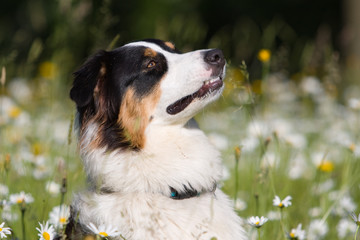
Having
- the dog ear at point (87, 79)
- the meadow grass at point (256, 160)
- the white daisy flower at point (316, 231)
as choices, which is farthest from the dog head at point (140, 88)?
the white daisy flower at point (316, 231)

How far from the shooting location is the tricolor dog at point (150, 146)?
307cm

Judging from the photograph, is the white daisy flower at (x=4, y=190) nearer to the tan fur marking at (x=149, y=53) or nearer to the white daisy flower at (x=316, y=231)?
the tan fur marking at (x=149, y=53)

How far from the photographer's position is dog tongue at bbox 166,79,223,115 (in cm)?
343

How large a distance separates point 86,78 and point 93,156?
1.79 feet

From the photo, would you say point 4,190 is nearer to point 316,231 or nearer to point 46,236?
point 46,236

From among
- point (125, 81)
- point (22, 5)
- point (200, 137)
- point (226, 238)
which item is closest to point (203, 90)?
point (200, 137)

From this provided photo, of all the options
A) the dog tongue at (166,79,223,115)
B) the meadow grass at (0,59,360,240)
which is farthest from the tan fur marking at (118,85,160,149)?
the meadow grass at (0,59,360,240)

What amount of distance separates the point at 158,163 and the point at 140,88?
23.8 inches

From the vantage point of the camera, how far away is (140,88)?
356cm

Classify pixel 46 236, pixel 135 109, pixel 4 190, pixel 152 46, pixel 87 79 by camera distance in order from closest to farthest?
pixel 46 236
pixel 4 190
pixel 87 79
pixel 135 109
pixel 152 46

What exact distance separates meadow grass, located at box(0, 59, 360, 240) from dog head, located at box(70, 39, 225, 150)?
17cm

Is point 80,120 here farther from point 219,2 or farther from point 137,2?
point 219,2

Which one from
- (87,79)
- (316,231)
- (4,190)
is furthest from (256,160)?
(4,190)

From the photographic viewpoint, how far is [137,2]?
50.8 feet
